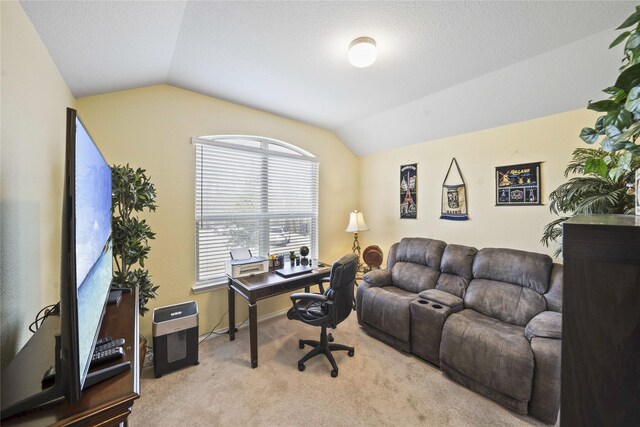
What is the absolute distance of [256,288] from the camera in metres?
2.25

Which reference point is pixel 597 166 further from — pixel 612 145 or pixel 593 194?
pixel 593 194

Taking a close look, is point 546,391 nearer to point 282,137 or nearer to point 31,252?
point 31,252

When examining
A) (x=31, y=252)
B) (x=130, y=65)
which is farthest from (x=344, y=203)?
(x=31, y=252)

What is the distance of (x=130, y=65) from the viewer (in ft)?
6.09

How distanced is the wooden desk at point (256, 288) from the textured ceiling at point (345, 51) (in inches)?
77.4

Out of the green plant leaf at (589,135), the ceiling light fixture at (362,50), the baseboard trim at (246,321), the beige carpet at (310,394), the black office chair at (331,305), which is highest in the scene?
the ceiling light fixture at (362,50)

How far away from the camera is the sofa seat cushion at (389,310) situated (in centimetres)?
238

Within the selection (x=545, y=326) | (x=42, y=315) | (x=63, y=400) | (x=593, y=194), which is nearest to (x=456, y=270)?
(x=545, y=326)

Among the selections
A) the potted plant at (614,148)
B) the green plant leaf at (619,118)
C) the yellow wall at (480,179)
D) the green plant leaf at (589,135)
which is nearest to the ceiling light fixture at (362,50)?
the potted plant at (614,148)

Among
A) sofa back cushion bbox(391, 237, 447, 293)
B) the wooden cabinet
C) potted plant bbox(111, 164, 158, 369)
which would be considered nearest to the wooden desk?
potted plant bbox(111, 164, 158, 369)

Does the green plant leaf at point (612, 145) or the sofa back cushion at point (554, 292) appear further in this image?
the sofa back cushion at point (554, 292)

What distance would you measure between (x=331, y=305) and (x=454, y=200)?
210cm

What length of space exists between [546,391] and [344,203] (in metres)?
3.01

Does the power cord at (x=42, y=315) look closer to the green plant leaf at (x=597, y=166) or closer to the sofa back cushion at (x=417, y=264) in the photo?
the green plant leaf at (x=597, y=166)
